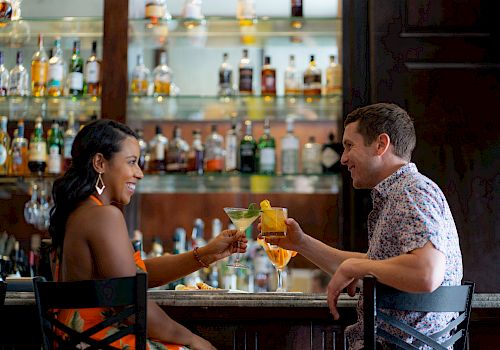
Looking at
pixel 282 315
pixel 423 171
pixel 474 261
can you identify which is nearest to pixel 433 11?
pixel 423 171

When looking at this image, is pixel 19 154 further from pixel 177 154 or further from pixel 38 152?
pixel 177 154

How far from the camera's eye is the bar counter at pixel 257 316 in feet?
7.95

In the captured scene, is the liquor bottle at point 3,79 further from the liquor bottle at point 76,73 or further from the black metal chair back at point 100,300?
the black metal chair back at point 100,300

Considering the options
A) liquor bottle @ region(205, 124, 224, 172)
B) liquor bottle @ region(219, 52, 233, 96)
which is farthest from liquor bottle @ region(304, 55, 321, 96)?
liquor bottle @ region(205, 124, 224, 172)

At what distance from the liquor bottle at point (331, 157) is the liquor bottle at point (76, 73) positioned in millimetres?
1312

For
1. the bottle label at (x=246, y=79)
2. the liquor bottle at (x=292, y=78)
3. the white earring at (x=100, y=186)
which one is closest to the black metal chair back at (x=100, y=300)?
the white earring at (x=100, y=186)

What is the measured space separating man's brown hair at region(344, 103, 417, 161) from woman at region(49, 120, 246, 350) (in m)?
0.70

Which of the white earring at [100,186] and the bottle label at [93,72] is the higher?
the bottle label at [93,72]

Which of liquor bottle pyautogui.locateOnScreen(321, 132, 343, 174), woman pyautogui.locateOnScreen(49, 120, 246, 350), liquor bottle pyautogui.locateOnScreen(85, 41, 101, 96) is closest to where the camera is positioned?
woman pyautogui.locateOnScreen(49, 120, 246, 350)

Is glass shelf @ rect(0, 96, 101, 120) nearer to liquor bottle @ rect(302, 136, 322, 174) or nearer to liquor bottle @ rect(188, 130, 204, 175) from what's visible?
liquor bottle @ rect(188, 130, 204, 175)

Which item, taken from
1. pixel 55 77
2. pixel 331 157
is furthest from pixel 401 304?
pixel 55 77

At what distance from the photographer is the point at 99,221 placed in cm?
214

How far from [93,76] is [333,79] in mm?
1252

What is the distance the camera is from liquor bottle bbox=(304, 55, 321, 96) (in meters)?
4.20
